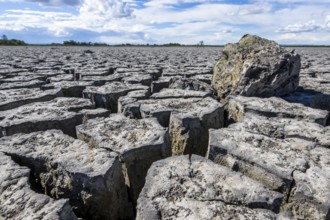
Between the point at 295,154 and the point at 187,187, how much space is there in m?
0.85

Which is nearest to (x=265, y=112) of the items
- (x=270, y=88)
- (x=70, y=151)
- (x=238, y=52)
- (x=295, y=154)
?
(x=270, y=88)

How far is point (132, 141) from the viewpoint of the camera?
7.41 feet

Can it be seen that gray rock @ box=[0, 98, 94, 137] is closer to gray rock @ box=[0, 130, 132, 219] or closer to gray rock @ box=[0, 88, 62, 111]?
gray rock @ box=[0, 88, 62, 111]

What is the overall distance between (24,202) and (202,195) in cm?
89

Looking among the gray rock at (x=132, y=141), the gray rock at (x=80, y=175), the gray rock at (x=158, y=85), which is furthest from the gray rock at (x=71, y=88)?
the gray rock at (x=80, y=175)

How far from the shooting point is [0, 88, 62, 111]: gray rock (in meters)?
3.48

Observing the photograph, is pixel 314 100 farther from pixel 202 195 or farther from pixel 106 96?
pixel 202 195

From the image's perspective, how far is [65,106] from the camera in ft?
10.9

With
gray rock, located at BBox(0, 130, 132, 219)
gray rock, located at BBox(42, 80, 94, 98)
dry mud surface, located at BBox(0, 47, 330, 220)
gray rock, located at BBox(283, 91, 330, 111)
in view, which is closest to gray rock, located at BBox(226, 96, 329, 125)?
dry mud surface, located at BBox(0, 47, 330, 220)

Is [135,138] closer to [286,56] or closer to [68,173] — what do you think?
[68,173]

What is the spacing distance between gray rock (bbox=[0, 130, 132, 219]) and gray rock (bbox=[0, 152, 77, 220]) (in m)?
0.16

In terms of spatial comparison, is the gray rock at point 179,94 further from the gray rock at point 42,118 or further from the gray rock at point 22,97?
the gray rock at point 22,97

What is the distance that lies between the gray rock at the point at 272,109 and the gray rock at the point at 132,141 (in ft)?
3.40

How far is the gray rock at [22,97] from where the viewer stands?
348 cm
